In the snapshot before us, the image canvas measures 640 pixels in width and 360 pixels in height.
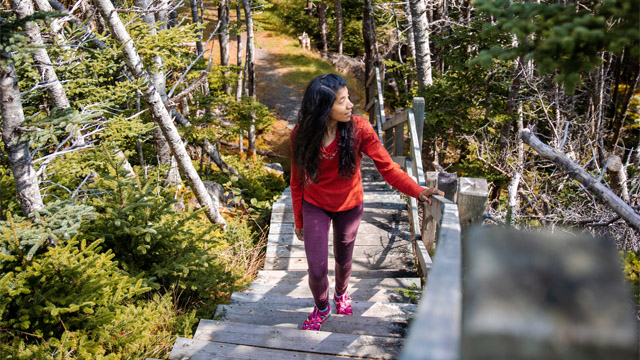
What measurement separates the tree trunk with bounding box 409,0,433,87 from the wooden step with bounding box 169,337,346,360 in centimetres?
620

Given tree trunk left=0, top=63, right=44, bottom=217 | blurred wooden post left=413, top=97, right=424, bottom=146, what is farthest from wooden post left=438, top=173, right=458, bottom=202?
tree trunk left=0, top=63, right=44, bottom=217

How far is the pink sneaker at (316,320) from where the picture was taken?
2.96m

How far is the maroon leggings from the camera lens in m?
2.81

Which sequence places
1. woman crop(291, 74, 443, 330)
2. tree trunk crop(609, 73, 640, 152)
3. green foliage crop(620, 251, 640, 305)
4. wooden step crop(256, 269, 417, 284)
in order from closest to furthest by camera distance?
green foliage crop(620, 251, 640, 305) < woman crop(291, 74, 443, 330) < wooden step crop(256, 269, 417, 284) < tree trunk crop(609, 73, 640, 152)

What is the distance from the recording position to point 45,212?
298cm

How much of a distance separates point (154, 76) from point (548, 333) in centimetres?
600

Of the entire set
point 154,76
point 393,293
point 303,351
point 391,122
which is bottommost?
point 393,293

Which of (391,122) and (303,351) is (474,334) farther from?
(391,122)

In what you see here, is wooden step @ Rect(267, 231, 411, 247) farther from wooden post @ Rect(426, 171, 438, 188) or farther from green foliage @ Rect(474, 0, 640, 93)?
green foliage @ Rect(474, 0, 640, 93)

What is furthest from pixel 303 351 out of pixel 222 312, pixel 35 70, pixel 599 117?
pixel 599 117

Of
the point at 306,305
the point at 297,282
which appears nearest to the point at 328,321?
the point at 306,305

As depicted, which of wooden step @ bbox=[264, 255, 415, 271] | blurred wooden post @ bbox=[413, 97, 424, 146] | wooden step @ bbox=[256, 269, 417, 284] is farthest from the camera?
blurred wooden post @ bbox=[413, 97, 424, 146]

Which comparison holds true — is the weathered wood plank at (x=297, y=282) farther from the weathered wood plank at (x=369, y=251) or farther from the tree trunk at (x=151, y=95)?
the tree trunk at (x=151, y=95)

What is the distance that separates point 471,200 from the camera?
2.10 metres
